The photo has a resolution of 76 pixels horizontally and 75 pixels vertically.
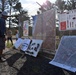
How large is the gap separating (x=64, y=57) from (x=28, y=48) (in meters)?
4.34

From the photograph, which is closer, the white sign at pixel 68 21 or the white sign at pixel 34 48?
the white sign at pixel 68 21

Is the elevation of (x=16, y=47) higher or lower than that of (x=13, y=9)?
lower

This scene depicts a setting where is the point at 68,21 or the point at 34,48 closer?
the point at 68,21

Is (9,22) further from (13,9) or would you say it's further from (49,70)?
(49,70)

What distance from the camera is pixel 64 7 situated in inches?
1697

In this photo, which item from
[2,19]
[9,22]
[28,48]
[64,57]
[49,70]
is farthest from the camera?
[9,22]

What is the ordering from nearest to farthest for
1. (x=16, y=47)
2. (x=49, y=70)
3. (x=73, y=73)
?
1. (x=73, y=73)
2. (x=49, y=70)
3. (x=16, y=47)

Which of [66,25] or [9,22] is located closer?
[66,25]

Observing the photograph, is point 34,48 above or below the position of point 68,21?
below

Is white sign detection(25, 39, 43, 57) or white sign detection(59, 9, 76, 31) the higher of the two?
white sign detection(59, 9, 76, 31)

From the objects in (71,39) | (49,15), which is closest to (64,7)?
(49,15)

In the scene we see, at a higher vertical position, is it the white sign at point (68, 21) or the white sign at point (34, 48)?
the white sign at point (68, 21)

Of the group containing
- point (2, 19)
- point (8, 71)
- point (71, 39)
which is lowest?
point (8, 71)

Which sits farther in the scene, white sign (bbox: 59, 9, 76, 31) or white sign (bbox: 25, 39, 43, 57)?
white sign (bbox: 25, 39, 43, 57)
